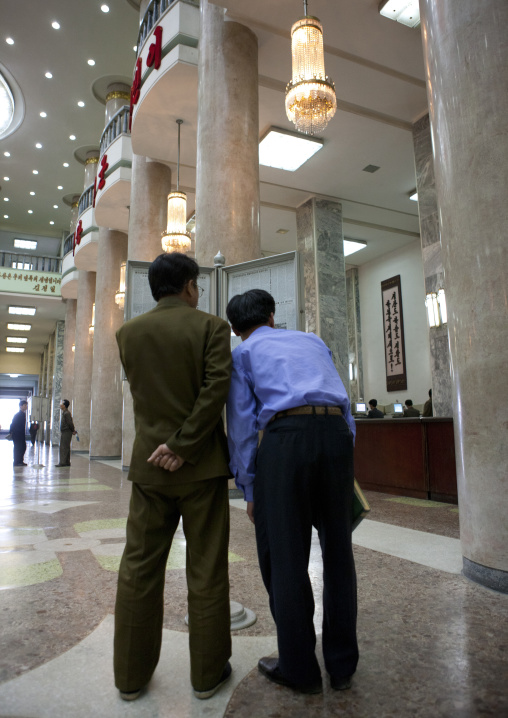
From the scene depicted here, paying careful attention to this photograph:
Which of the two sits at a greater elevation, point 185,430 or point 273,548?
point 185,430

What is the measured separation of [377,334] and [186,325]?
1571 cm

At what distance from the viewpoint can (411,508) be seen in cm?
518

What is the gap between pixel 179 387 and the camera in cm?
178

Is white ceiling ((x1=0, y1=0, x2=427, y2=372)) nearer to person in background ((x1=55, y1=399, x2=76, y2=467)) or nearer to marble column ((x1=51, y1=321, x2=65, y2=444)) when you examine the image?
person in background ((x1=55, y1=399, x2=76, y2=467))

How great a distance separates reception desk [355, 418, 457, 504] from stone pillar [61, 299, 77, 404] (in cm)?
1867

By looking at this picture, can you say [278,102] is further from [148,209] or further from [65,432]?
[65,432]

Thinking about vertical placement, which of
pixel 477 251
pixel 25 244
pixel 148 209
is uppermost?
pixel 25 244

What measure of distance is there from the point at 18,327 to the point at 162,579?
101 feet

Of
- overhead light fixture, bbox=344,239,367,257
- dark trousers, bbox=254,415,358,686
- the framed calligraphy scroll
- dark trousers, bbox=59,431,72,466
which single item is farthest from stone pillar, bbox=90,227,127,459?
dark trousers, bbox=254,415,358,686

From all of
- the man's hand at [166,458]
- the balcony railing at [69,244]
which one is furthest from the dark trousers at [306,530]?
the balcony railing at [69,244]

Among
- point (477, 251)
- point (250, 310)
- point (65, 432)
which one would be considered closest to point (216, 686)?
point (250, 310)

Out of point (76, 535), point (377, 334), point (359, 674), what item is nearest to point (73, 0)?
point (377, 334)

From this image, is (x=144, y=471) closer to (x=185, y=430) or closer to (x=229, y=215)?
(x=185, y=430)

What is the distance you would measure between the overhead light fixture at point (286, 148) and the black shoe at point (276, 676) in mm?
9570
